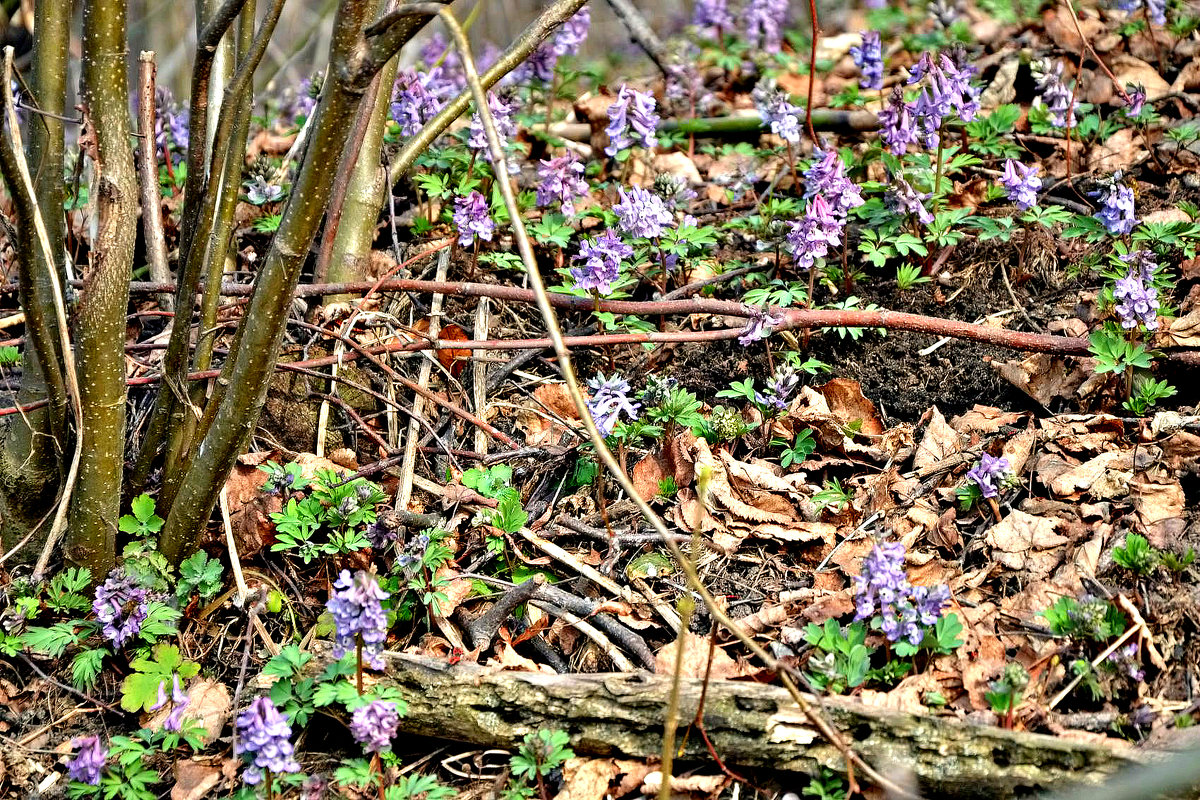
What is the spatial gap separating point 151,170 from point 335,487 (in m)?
1.14

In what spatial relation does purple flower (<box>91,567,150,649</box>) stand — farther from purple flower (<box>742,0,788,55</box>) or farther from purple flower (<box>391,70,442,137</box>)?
purple flower (<box>742,0,788,55</box>)

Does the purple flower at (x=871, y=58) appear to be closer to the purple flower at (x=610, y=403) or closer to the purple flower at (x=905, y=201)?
the purple flower at (x=905, y=201)

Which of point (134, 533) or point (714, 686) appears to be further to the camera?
point (134, 533)

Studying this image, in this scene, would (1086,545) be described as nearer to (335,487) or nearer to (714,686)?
(714,686)

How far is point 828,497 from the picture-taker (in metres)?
2.84

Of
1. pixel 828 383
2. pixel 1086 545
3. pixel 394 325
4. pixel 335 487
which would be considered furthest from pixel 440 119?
pixel 1086 545

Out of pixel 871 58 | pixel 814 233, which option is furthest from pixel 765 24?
pixel 814 233

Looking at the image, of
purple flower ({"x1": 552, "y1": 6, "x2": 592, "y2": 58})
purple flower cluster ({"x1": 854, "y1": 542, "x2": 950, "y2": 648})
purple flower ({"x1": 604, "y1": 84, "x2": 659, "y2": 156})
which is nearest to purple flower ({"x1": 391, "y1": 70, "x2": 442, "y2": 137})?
purple flower ({"x1": 604, "y1": 84, "x2": 659, "y2": 156})

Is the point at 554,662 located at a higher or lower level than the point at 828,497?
lower

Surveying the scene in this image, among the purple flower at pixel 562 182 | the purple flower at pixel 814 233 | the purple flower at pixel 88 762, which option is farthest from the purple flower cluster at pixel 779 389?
the purple flower at pixel 88 762

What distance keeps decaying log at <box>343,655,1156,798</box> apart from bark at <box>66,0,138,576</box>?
3.16ft

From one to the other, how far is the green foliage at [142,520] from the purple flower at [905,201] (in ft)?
8.36

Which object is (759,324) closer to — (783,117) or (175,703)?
(783,117)

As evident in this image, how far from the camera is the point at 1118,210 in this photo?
318cm
